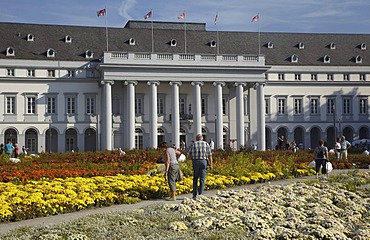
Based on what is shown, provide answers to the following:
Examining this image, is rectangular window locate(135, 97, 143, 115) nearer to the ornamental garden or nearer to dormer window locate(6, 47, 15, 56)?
dormer window locate(6, 47, 15, 56)

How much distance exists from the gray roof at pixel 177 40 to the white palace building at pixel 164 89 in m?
0.14

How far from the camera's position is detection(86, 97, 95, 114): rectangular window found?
6512cm

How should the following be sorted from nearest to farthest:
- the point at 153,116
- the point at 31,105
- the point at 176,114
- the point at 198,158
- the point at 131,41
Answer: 1. the point at 198,158
2. the point at 153,116
3. the point at 176,114
4. the point at 31,105
5. the point at 131,41

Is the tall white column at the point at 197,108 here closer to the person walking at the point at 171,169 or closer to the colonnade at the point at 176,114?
the colonnade at the point at 176,114

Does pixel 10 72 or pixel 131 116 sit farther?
pixel 10 72

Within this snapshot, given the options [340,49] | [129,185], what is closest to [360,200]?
[129,185]

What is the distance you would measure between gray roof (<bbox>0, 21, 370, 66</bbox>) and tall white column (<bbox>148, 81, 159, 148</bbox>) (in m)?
6.68

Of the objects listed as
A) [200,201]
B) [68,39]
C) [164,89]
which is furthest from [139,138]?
[200,201]

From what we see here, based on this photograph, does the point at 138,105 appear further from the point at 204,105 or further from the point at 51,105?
the point at 51,105

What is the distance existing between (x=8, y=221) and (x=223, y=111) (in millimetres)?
54050

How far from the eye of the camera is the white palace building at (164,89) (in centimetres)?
6288

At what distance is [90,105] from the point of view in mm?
65250

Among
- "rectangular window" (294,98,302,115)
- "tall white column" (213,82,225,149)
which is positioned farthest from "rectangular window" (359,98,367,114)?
"tall white column" (213,82,225,149)

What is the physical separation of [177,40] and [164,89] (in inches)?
263
